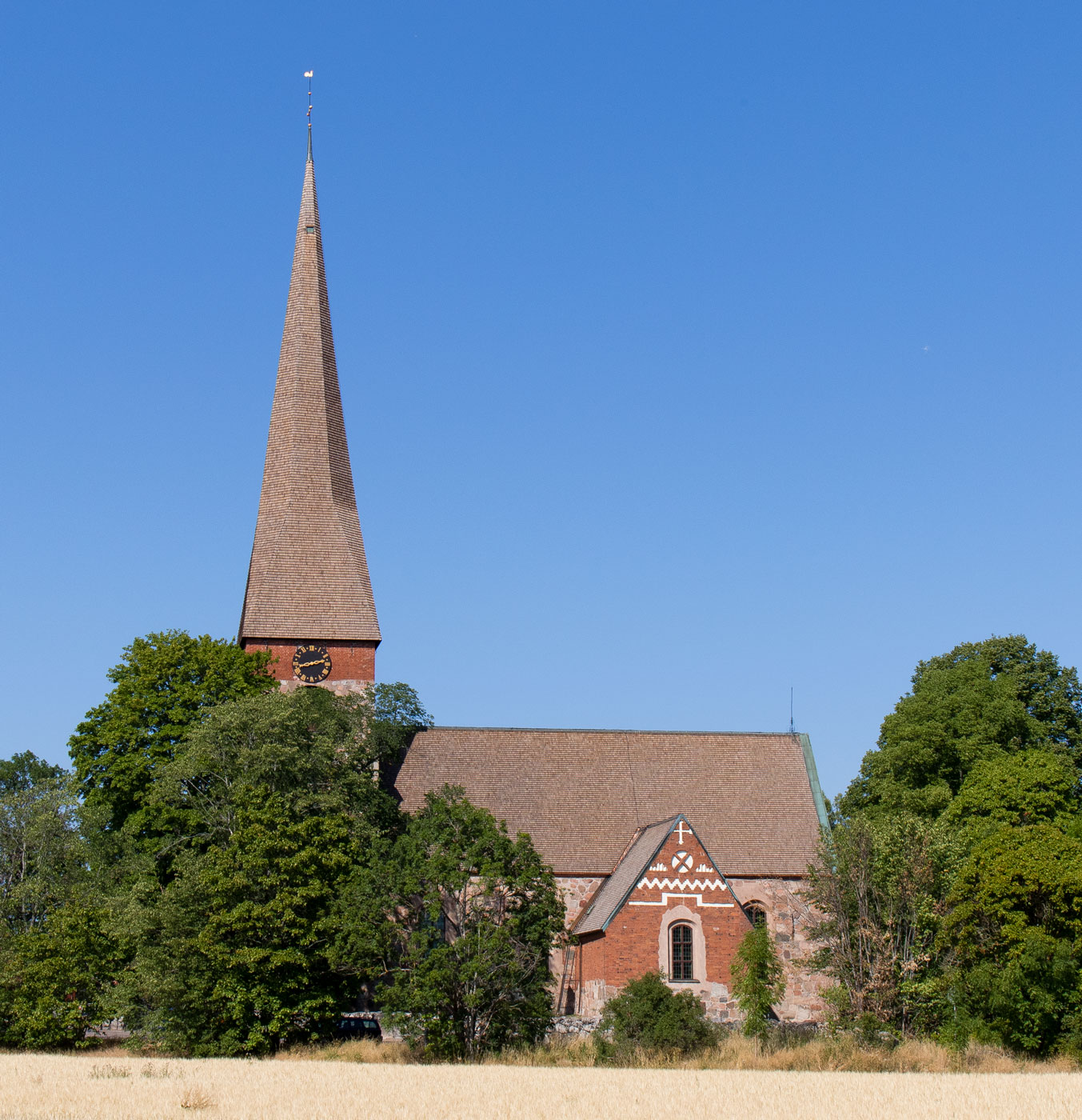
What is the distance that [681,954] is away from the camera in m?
40.7

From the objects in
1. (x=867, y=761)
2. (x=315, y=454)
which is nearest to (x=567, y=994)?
(x=867, y=761)

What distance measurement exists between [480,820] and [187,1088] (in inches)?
391

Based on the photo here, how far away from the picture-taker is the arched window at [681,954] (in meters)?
40.4

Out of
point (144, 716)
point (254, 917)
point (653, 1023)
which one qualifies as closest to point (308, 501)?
point (144, 716)

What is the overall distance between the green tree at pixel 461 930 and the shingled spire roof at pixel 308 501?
1702cm

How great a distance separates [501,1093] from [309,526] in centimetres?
2954

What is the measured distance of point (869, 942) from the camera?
31.7m

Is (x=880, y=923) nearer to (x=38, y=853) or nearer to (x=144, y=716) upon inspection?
(x=144, y=716)

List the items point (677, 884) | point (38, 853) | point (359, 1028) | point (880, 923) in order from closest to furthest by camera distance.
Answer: point (880, 923), point (359, 1028), point (677, 884), point (38, 853)

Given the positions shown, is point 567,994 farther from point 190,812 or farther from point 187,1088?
point 187,1088

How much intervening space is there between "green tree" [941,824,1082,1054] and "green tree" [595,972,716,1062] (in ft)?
18.3

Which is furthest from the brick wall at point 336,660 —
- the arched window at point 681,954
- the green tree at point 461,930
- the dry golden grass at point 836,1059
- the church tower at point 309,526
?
the dry golden grass at point 836,1059

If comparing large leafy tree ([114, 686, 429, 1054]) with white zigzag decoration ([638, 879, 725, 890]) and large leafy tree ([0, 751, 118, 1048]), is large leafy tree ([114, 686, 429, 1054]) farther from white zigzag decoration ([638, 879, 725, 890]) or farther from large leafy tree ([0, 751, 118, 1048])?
white zigzag decoration ([638, 879, 725, 890])

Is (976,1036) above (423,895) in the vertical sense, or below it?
below
